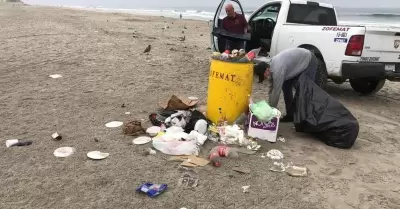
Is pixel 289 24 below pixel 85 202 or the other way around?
the other way around

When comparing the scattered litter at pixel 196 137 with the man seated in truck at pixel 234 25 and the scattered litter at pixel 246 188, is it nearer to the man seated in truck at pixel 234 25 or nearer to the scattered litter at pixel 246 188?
the scattered litter at pixel 246 188

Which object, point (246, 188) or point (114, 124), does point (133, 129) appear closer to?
point (114, 124)

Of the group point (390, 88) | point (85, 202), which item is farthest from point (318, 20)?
point (85, 202)

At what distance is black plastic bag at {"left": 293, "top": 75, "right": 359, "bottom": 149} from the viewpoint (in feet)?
15.8

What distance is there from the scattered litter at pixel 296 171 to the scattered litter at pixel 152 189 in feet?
4.39

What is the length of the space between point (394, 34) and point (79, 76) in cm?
588

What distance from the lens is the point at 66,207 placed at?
327cm

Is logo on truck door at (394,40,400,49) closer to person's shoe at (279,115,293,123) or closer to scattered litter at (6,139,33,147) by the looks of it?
person's shoe at (279,115,293,123)

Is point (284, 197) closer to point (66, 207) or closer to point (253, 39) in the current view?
point (66, 207)

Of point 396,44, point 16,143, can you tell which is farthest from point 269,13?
point 16,143

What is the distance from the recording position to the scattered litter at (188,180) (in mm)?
3723

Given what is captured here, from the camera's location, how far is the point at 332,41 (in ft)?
22.0

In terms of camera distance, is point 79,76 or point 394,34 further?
point 79,76

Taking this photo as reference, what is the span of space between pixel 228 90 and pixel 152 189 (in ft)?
6.03
